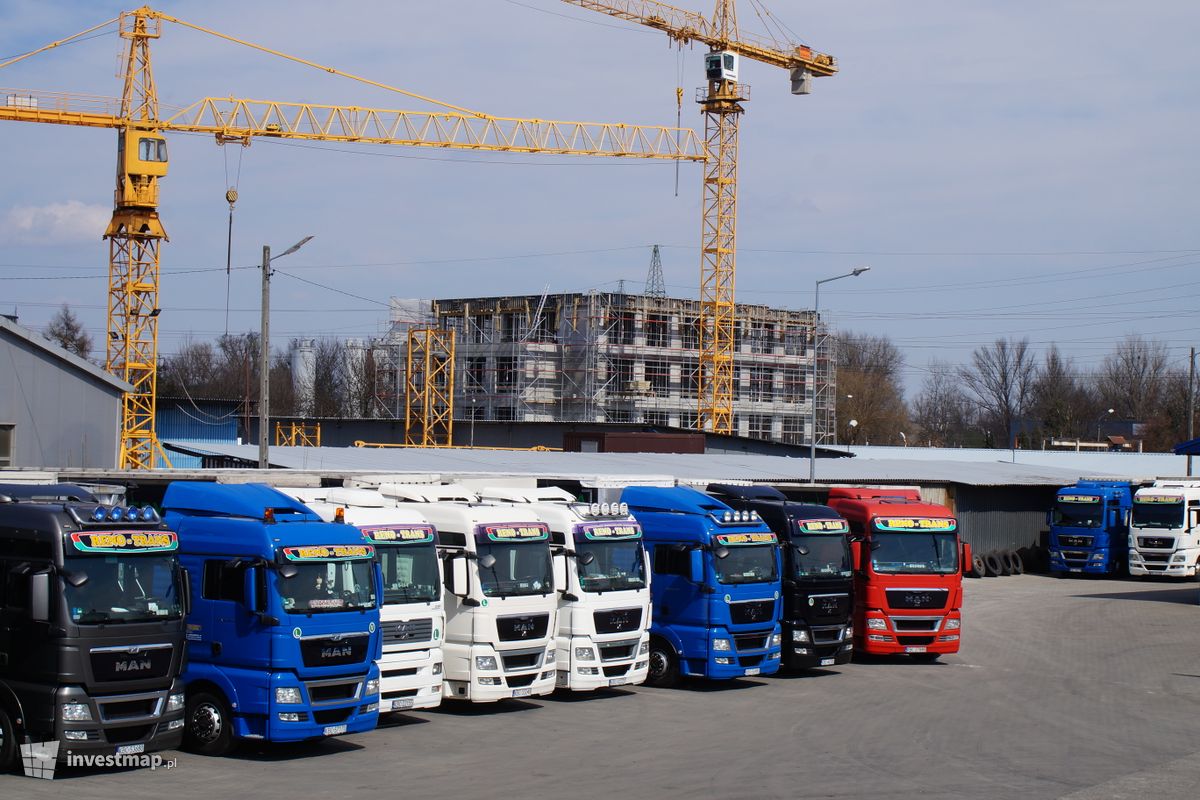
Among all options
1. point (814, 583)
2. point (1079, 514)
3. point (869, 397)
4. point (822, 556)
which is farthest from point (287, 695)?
point (869, 397)

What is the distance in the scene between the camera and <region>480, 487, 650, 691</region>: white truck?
63.3 ft

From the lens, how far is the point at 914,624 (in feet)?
79.3

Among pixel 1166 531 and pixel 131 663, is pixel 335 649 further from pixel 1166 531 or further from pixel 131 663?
pixel 1166 531

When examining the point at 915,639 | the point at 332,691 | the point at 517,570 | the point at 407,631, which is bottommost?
the point at 915,639

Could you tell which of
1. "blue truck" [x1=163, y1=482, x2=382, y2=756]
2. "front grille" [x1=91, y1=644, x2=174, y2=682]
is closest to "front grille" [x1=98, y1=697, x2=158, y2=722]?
"front grille" [x1=91, y1=644, x2=174, y2=682]

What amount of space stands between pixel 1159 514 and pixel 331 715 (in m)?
37.3

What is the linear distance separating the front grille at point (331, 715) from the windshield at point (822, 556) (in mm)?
9352

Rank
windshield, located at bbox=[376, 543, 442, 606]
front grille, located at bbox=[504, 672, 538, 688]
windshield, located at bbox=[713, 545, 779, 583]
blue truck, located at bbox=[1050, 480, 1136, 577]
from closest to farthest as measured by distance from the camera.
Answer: windshield, located at bbox=[376, 543, 442, 606] < front grille, located at bbox=[504, 672, 538, 688] < windshield, located at bbox=[713, 545, 779, 583] < blue truck, located at bbox=[1050, 480, 1136, 577]

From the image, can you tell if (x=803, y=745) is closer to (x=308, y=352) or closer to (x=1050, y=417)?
(x=1050, y=417)

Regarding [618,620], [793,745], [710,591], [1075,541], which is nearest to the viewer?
[793,745]

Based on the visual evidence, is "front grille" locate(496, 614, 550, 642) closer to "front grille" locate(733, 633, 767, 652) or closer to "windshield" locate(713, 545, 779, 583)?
"windshield" locate(713, 545, 779, 583)

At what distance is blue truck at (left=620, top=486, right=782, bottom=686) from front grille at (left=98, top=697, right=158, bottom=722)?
30.4ft

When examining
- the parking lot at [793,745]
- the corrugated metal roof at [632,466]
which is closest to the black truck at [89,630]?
the parking lot at [793,745]

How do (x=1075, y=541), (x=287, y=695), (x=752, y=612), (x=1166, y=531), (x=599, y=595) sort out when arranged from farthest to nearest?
(x=1075, y=541), (x=1166, y=531), (x=752, y=612), (x=599, y=595), (x=287, y=695)
